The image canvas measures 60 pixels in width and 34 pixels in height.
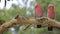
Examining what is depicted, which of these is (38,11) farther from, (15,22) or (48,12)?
(15,22)

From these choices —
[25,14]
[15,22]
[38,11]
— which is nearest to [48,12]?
[38,11]

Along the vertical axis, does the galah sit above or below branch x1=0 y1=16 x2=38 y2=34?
above

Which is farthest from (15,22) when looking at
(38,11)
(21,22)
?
(38,11)

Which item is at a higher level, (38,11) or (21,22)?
(38,11)

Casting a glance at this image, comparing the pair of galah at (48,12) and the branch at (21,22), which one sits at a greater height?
the pair of galah at (48,12)

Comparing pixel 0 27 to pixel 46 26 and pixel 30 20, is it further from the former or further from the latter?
pixel 46 26

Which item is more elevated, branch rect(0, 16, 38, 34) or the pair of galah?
the pair of galah

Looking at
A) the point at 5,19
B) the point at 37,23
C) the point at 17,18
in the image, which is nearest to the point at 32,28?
the point at 37,23

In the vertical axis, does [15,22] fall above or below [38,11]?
below

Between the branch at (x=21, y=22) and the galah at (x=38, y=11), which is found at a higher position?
the galah at (x=38, y=11)

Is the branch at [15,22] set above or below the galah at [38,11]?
below

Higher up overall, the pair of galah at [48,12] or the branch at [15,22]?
the pair of galah at [48,12]

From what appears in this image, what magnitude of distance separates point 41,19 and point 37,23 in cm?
6

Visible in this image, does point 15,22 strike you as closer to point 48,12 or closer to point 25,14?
point 25,14
